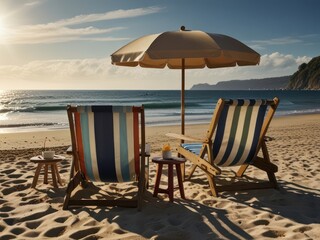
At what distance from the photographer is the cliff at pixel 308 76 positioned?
12694 centimetres

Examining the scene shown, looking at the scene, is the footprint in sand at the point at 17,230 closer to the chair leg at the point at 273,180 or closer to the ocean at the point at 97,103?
the chair leg at the point at 273,180

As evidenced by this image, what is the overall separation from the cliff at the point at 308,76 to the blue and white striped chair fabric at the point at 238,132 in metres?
130

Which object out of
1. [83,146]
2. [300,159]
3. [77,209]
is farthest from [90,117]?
[300,159]

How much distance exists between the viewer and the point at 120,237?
11.2 ft

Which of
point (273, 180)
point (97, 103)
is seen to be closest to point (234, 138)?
point (273, 180)

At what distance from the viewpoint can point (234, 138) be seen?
4.74 metres

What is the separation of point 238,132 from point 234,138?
9cm

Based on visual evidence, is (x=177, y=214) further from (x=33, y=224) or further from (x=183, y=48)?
(x=183, y=48)

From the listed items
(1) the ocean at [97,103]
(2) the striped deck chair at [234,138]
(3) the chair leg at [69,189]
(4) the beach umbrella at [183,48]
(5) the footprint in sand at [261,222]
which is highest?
(4) the beach umbrella at [183,48]

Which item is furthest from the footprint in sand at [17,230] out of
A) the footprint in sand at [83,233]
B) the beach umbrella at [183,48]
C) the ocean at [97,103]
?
the ocean at [97,103]

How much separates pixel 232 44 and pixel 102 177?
230cm

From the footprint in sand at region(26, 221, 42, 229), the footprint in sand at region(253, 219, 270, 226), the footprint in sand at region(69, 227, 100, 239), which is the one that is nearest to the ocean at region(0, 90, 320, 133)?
the footprint in sand at region(26, 221, 42, 229)

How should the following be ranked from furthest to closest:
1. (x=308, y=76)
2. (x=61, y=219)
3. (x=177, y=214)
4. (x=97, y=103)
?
1. (x=308, y=76)
2. (x=97, y=103)
3. (x=177, y=214)
4. (x=61, y=219)

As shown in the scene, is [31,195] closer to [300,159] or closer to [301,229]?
[301,229]
